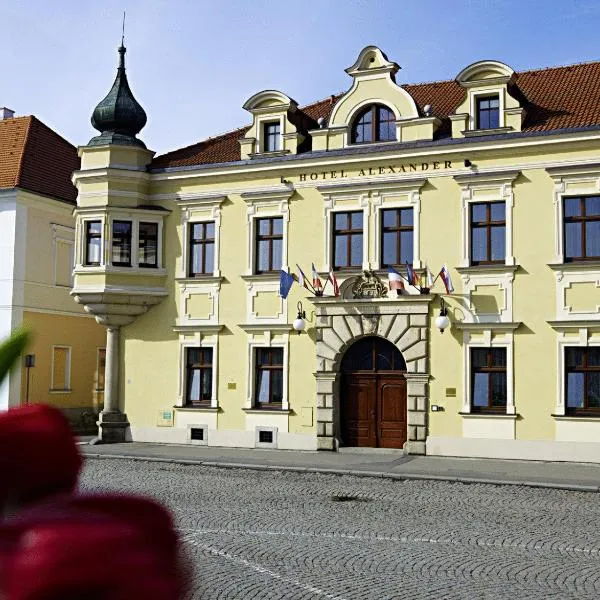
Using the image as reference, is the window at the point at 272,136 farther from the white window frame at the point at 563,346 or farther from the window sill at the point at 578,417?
the window sill at the point at 578,417

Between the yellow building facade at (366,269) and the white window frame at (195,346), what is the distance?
6 cm

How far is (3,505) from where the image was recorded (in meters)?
0.46

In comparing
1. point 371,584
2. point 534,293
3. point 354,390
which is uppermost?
point 534,293

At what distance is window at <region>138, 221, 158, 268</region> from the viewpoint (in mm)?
25047

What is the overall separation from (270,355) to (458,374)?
203 inches

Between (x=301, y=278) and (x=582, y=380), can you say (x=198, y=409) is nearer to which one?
(x=301, y=278)

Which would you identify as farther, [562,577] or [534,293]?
[534,293]

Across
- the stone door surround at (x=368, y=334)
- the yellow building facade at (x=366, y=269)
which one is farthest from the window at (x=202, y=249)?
the stone door surround at (x=368, y=334)

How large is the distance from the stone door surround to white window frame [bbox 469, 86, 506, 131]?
4.44m

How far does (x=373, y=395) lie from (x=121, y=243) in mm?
8144

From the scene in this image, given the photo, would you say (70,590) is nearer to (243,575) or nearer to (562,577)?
(243,575)

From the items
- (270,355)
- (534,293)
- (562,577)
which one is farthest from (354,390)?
(562,577)

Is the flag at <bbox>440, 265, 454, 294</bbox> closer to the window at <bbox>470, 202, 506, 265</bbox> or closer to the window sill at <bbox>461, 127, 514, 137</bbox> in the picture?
the window at <bbox>470, 202, 506, 265</bbox>

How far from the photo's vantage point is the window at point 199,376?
24.6m
